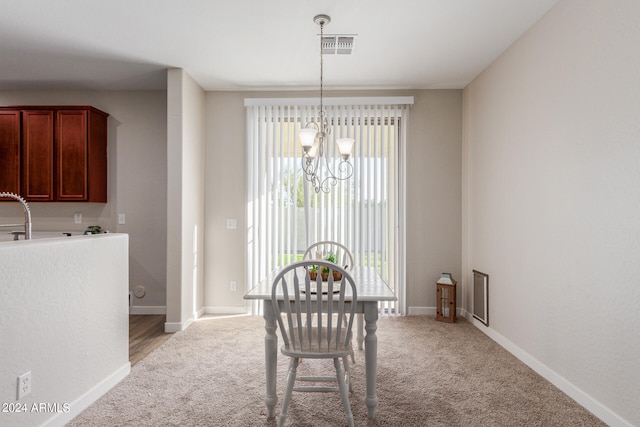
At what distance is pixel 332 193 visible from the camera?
4512 mm

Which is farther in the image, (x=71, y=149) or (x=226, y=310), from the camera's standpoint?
(x=226, y=310)

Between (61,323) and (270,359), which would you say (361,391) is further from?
(61,323)

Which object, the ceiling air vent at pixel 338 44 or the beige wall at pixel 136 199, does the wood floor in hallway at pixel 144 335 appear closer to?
the beige wall at pixel 136 199

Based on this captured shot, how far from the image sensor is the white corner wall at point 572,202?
205 centimetres

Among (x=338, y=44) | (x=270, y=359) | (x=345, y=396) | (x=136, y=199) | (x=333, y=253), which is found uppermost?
(x=338, y=44)

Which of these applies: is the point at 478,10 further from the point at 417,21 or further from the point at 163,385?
the point at 163,385

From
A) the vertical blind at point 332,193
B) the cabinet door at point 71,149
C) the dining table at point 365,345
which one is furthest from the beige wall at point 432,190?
the dining table at point 365,345

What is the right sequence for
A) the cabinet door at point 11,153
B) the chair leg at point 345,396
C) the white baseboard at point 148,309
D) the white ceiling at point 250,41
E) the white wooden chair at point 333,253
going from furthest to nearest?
1. the white baseboard at point 148,309
2. the cabinet door at point 11,153
3. the white wooden chair at point 333,253
4. the white ceiling at point 250,41
5. the chair leg at point 345,396

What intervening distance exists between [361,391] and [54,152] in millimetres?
4131

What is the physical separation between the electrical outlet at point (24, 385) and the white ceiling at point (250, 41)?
245 cm

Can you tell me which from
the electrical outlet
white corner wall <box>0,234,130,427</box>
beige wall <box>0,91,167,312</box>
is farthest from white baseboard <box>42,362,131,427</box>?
beige wall <box>0,91,167,312</box>

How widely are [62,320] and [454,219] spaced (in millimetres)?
3885

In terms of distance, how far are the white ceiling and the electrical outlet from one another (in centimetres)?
245

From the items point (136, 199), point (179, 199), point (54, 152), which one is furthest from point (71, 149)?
point (179, 199)
